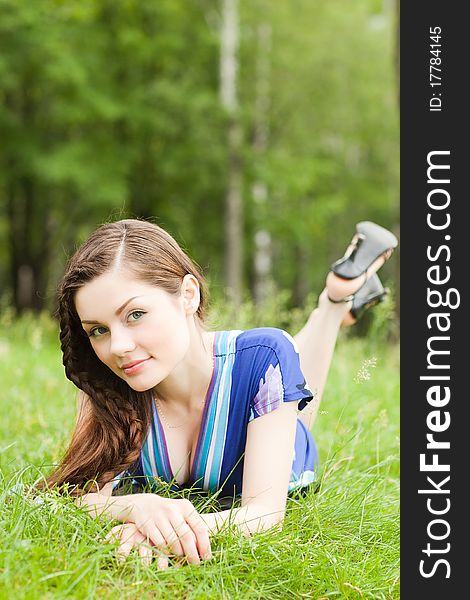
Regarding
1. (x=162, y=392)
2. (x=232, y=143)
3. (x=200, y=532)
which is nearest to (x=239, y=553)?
(x=200, y=532)

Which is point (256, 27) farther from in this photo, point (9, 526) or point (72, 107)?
point (9, 526)

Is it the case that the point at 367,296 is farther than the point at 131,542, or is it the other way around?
the point at 367,296

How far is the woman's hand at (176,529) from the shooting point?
2.00m

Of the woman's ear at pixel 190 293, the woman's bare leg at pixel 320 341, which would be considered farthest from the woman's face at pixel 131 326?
the woman's bare leg at pixel 320 341

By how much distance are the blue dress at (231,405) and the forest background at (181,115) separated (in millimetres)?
9983

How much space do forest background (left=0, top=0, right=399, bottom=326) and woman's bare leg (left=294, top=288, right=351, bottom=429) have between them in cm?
902

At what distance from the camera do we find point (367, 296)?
358 cm

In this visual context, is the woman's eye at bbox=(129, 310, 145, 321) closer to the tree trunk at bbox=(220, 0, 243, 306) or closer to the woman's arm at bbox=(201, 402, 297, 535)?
the woman's arm at bbox=(201, 402, 297, 535)

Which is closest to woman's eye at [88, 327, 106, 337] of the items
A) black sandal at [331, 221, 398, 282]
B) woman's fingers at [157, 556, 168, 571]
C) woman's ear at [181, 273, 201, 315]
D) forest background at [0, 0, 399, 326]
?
woman's ear at [181, 273, 201, 315]

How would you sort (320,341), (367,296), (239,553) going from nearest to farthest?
(239,553)
(320,341)
(367,296)

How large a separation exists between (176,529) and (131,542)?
12 centimetres

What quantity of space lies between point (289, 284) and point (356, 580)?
23476mm

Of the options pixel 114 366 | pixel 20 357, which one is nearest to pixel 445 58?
pixel 114 366

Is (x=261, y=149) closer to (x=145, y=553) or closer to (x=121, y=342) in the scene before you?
(x=121, y=342)
